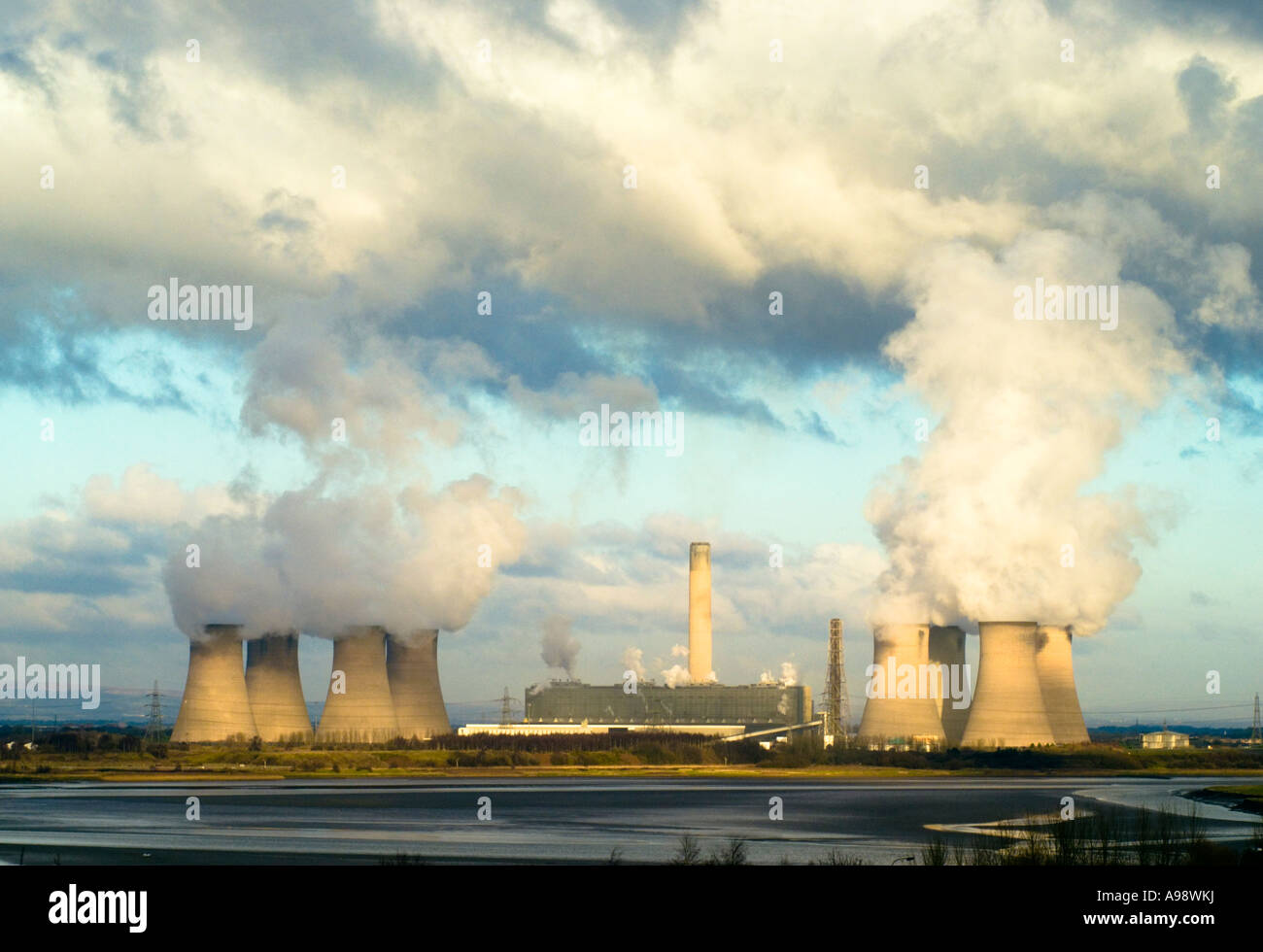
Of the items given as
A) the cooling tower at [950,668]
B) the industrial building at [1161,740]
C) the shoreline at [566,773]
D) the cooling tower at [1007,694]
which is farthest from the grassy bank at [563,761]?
the industrial building at [1161,740]

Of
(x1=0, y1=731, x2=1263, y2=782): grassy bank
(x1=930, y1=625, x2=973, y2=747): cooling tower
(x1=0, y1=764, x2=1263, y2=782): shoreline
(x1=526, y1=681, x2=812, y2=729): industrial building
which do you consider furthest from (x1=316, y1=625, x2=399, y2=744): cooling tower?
(x1=930, y1=625, x2=973, y2=747): cooling tower

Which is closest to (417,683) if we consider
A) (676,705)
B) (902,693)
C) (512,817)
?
(676,705)

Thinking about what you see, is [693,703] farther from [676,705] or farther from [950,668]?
[950,668]
